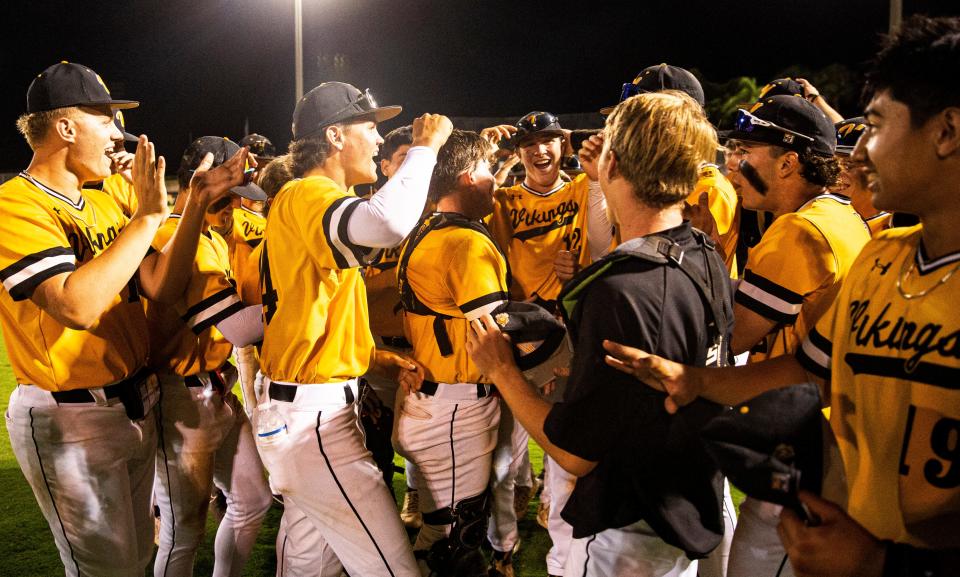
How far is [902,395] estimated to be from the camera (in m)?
1.64

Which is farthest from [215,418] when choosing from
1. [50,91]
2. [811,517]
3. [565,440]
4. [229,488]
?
[811,517]

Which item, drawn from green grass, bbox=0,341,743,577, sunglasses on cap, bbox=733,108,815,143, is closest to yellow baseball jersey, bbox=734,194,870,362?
sunglasses on cap, bbox=733,108,815,143

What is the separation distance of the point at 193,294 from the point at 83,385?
655 mm

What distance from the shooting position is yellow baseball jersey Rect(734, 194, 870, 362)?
2861mm

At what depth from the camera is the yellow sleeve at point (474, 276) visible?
348 centimetres

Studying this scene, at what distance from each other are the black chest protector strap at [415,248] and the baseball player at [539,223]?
1.00m

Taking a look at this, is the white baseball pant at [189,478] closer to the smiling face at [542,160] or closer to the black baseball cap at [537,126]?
the smiling face at [542,160]

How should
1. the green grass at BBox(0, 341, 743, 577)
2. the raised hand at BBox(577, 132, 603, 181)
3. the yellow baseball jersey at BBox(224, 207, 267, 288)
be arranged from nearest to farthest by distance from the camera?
the raised hand at BBox(577, 132, 603, 181)
the green grass at BBox(0, 341, 743, 577)
the yellow baseball jersey at BBox(224, 207, 267, 288)

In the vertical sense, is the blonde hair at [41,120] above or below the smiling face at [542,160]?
above

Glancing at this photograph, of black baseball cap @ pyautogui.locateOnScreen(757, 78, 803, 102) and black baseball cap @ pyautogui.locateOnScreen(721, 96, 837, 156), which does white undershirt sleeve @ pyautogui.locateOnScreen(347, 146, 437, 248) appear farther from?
black baseball cap @ pyautogui.locateOnScreen(757, 78, 803, 102)

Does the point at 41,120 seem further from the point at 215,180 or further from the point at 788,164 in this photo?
the point at 788,164

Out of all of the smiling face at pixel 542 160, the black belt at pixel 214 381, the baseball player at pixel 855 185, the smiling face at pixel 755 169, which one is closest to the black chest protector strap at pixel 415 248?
the black belt at pixel 214 381

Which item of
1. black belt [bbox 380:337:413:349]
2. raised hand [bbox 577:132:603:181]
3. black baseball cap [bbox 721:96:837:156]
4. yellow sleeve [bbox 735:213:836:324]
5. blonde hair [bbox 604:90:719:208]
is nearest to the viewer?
blonde hair [bbox 604:90:719:208]

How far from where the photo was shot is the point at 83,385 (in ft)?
9.91
